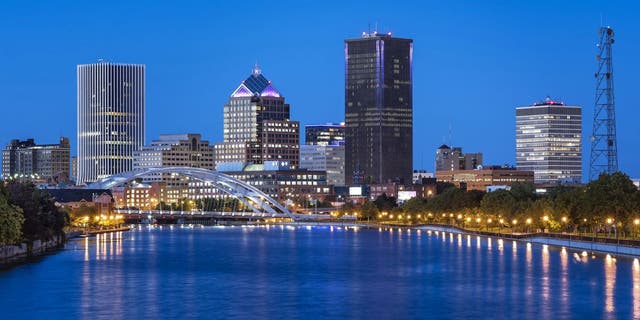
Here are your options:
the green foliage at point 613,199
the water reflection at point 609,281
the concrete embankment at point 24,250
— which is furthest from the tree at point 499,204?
the concrete embankment at point 24,250

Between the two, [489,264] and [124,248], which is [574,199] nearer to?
[489,264]

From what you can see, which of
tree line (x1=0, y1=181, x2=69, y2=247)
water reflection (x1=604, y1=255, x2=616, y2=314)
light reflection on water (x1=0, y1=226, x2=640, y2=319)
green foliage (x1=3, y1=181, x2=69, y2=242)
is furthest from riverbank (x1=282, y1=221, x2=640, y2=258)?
green foliage (x1=3, y1=181, x2=69, y2=242)

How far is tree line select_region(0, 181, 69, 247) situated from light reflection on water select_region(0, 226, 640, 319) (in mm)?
3379

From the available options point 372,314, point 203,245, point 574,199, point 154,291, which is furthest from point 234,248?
point 372,314

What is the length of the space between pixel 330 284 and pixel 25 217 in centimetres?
3922

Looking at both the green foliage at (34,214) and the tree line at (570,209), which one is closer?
the green foliage at (34,214)

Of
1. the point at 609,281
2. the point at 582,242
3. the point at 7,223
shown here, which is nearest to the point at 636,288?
the point at 609,281

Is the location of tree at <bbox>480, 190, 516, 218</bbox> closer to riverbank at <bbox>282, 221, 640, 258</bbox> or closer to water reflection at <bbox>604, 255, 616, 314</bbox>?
riverbank at <bbox>282, 221, 640, 258</bbox>

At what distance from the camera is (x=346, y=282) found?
85.4 meters

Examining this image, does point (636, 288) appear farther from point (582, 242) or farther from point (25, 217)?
point (25, 217)

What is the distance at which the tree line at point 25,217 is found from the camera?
310 ft

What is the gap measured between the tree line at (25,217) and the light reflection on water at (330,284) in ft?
11.1

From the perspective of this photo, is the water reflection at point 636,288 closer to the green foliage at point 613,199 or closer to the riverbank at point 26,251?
the green foliage at point 613,199

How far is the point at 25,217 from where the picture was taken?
368ft
